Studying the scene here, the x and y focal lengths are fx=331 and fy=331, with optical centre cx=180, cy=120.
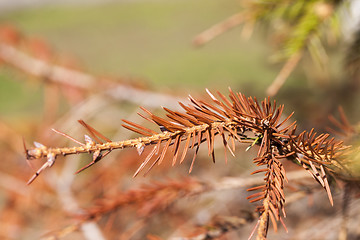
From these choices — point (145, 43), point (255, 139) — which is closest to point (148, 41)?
point (145, 43)

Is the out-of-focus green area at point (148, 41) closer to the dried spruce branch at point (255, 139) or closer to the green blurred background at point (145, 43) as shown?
the green blurred background at point (145, 43)

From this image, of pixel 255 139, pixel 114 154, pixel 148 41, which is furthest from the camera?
pixel 148 41

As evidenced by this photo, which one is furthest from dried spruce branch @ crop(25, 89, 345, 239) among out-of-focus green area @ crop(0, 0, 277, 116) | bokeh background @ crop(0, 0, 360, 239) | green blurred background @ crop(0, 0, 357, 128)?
out-of-focus green area @ crop(0, 0, 277, 116)

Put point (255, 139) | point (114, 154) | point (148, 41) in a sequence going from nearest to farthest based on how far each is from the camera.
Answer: point (255, 139) < point (114, 154) < point (148, 41)

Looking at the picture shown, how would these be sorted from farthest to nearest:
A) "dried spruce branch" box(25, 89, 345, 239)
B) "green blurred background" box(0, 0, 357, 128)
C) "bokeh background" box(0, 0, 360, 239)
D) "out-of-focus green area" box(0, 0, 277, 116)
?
1. "out-of-focus green area" box(0, 0, 277, 116)
2. "green blurred background" box(0, 0, 357, 128)
3. "bokeh background" box(0, 0, 360, 239)
4. "dried spruce branch" box(25, 89, 345, 239)

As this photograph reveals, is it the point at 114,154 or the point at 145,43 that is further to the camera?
the point at 145,43

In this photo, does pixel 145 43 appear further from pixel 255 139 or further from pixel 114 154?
pixel 255 139

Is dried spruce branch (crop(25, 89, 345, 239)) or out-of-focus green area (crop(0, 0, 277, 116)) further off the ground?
out-of-focus green area (crop(0, 0, 277, 116))

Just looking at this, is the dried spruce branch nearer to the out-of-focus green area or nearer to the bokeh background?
the bokeh background

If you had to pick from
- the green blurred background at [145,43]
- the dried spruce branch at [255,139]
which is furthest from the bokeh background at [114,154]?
the green blurred background at [145,43]

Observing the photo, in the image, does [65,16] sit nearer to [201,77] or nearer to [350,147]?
[201,77]
